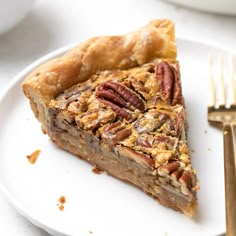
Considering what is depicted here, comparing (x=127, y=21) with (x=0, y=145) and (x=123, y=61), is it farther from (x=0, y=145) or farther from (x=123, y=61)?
(x=0, y=145)

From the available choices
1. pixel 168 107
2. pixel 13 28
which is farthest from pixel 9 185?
pixel 13 28

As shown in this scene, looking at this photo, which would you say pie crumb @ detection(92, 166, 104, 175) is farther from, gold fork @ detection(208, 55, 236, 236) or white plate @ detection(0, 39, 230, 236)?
gold fork @ detection(208, 55, 236, 236)

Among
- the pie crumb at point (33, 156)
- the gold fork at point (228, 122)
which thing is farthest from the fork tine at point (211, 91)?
the pie crumb at point (33, 156)

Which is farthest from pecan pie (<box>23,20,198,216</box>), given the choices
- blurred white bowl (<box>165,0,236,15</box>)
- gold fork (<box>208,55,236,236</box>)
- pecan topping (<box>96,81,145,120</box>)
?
blurred white bowl (<box>165,0,236,15</box>)

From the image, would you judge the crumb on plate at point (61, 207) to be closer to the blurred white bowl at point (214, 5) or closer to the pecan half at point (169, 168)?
the pecan half at point (169, 168)

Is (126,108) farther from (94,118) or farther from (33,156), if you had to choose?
(33,156)

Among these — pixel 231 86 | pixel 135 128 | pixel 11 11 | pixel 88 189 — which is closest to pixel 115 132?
pixel 135 128
